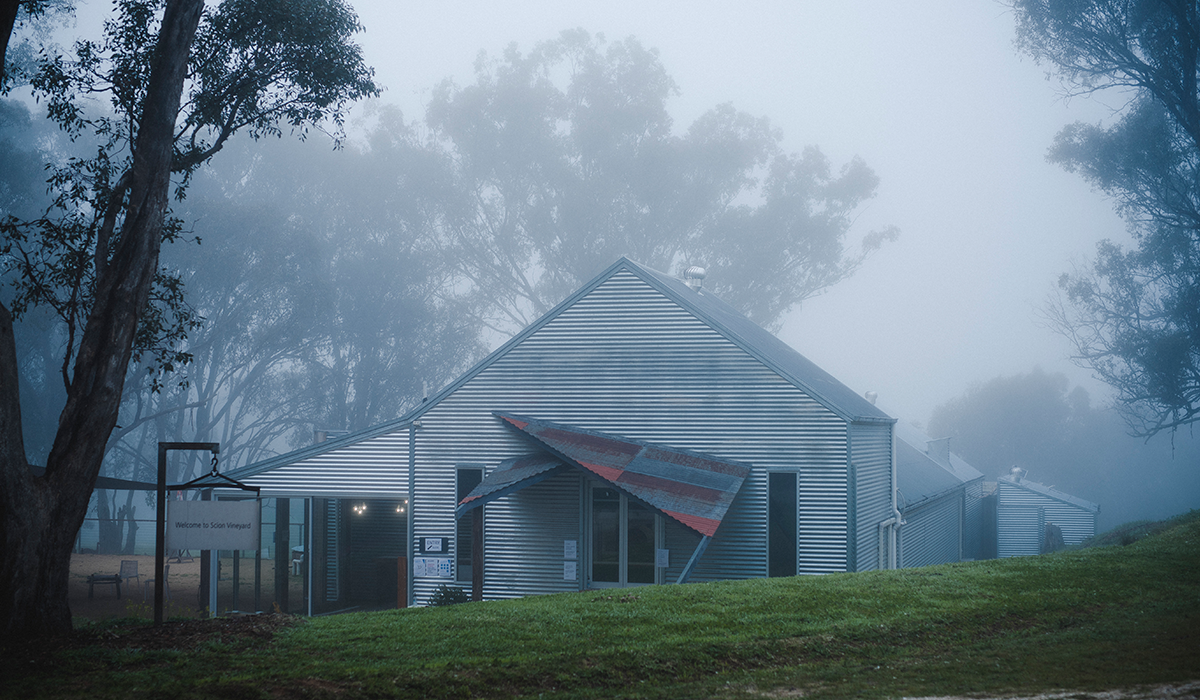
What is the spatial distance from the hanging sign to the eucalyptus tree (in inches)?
45.8

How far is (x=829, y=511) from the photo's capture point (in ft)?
62.8

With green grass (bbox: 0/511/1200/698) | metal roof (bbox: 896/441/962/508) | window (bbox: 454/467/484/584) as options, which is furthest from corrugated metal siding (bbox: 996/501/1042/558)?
window (bbox: 454/467/484/584)

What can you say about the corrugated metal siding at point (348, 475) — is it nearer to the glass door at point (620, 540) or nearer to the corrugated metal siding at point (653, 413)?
the corrugated metal siding at point (653, 413)

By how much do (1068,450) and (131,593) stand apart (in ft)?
207

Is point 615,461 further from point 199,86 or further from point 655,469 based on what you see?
point 199,86

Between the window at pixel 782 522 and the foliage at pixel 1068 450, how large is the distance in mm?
50427

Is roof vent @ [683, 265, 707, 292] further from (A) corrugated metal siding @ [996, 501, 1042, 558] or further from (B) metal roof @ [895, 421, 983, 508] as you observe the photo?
(A) corrugated metal siding @ [996, 501, 1042, 558]

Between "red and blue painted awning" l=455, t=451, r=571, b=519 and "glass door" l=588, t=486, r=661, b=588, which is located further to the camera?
"glass door" l=588, t=486, r=661, b=588

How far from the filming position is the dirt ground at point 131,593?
20.0 m

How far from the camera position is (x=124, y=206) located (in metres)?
11.8

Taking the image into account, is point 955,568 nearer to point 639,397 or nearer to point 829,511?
point 829,511

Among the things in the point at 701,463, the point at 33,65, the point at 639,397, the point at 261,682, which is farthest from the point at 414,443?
the point at 33,65

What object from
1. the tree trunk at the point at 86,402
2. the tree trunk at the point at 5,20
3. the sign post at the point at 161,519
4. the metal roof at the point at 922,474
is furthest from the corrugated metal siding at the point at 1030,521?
the tree trunk at the point at 5,20

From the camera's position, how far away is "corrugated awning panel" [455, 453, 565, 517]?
1803 centimetres
